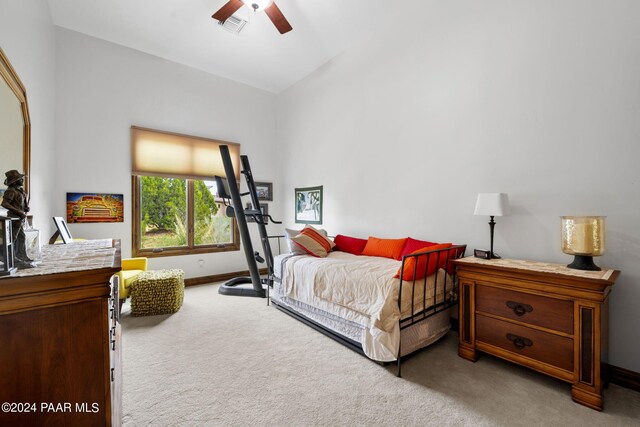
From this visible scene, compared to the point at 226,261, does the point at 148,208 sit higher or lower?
higher

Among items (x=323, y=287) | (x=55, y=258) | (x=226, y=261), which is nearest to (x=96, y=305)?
(x=55, y=258)

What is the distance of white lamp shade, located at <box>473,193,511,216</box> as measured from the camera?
92.4 inches

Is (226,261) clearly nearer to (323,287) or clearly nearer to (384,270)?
(323,287)

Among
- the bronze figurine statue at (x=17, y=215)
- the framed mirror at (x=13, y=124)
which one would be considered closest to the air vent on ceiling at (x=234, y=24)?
the framed mirror at (x=13, y=124)

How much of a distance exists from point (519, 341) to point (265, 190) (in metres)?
4.36

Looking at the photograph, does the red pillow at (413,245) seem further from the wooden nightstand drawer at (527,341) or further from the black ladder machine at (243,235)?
the black ladder machine at (243,235)

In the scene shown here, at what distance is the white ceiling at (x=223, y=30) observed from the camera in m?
3.18

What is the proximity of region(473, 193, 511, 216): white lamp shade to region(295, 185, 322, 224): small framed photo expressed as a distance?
100 inches

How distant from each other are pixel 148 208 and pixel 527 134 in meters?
4.81

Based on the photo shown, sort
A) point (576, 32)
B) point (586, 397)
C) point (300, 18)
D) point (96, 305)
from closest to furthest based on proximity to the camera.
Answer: point (96, 305) → point (586, 397) → point (576, 32) → point (300, 18)

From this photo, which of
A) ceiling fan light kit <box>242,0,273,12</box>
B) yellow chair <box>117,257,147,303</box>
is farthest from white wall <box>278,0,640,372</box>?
yellow chair <box>117,257,147,303</box>

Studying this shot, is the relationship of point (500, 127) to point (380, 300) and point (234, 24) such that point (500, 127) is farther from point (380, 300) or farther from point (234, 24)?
point (234, 24)

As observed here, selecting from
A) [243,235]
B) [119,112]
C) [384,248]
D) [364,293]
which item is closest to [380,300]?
[364,293]

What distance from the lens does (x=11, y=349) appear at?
3.06ft
